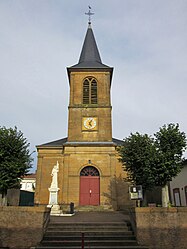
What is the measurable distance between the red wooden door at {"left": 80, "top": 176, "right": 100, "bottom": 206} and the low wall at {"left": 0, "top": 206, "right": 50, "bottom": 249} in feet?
38.5

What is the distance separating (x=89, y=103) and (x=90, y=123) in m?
2.34

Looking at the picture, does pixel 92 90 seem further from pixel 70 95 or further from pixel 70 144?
pixel 70 144

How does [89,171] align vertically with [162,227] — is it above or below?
above

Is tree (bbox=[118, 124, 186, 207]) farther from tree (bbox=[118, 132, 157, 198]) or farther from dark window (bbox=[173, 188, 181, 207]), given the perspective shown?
dark window (bbox=[173, 188, 181, 207])

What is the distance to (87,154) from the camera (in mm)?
22359

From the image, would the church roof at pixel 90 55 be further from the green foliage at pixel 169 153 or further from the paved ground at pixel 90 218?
the paved ground at pixel 90 218

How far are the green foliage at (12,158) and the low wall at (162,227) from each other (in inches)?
316

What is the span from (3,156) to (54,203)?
544 centimetres

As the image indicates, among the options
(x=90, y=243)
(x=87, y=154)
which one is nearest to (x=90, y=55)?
(x=87, y=154)

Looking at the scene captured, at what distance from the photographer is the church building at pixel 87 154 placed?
2109cm

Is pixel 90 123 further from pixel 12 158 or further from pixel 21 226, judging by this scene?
pixel 21 226

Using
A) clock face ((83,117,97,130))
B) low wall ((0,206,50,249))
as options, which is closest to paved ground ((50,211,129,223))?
low wall ((0,206,50,249))

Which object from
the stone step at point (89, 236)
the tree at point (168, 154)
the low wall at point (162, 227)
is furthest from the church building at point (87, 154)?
the low wall at point (162, 227)

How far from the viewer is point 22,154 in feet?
48.5
